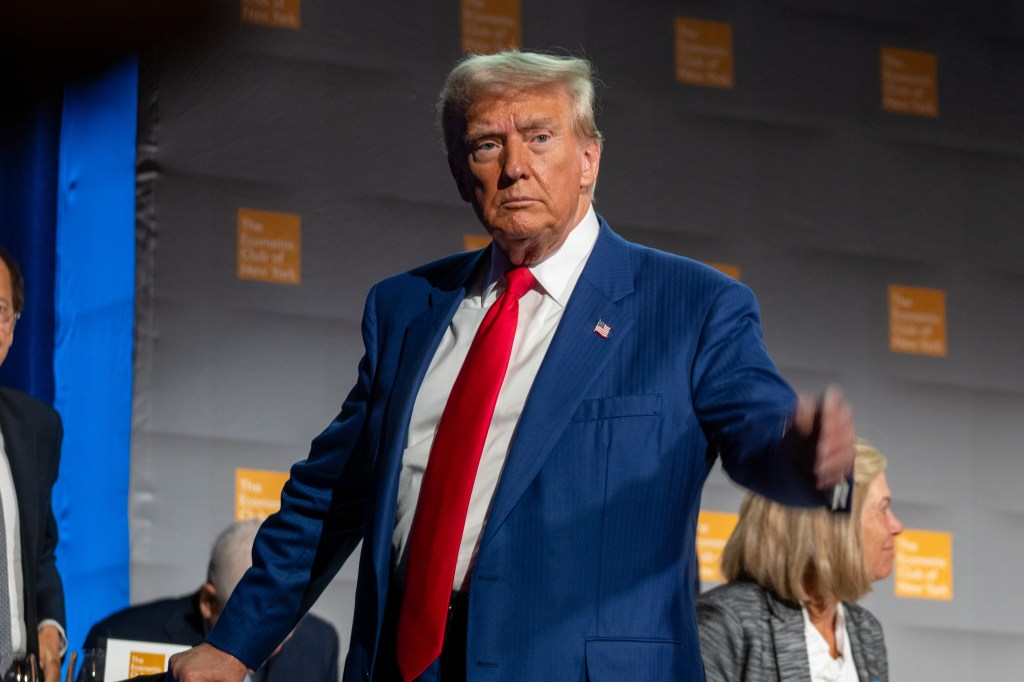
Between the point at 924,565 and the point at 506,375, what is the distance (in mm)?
→ 3793

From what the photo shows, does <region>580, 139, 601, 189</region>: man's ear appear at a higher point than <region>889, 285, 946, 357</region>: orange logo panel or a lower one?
higher

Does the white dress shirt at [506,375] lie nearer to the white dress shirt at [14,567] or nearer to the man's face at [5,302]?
the white dress shirt at [14,567]

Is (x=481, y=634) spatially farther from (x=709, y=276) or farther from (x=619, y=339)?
(x=709, y=276)

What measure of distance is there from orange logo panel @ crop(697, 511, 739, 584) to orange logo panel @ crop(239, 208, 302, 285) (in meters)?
1.69

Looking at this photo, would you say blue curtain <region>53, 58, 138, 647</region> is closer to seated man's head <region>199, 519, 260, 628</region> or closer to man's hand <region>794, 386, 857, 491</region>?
seated man's head <region>199, 519, 260, 628</region>

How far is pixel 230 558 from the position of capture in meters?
3.75

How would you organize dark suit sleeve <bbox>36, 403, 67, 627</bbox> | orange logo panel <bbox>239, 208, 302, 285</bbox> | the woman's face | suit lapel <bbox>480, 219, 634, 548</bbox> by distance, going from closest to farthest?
1. suit lapel <bbox>480, 219, 634, 548</bbox>
2. dark suit sleeve <bbox>36, 403, 67, 627</bbox>
3. the woman's face
4. orange logo panel <bbox>239, 208, 302, 285</bbox>

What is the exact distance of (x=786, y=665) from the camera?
3.31m

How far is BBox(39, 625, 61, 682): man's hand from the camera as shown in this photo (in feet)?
10.7

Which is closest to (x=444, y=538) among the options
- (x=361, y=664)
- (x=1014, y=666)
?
(x=361, y=664)

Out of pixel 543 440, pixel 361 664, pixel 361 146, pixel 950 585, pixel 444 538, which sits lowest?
pixel 950 585

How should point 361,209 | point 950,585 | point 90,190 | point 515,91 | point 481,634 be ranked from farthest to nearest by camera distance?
1. point 950,585
2. point 361,209
3. point 90,190
4. point 515,91
5. point 481,634

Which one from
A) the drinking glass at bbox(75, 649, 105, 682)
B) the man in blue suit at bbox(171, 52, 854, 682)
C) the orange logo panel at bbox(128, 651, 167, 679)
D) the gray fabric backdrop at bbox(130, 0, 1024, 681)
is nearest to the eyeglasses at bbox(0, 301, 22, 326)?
the gray fabric backdrop at bbox(130, 0, 1024, 681)

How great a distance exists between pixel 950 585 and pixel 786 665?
214cm
